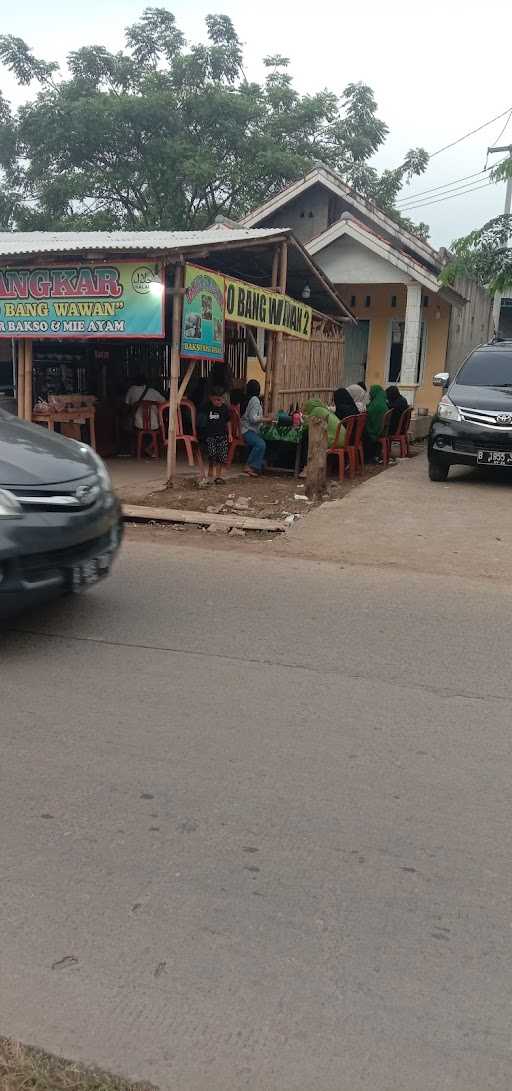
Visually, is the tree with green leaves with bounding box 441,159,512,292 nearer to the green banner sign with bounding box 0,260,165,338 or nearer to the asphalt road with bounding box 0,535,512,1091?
the green banner sign with bounding box 0,260,165,338

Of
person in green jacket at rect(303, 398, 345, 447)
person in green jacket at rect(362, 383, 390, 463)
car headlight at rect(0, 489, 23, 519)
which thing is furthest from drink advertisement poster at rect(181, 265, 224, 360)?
car headlight at rect(0, 489, 23, 519)

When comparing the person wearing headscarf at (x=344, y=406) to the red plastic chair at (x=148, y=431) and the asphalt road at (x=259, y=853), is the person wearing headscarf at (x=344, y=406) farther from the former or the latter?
the asphalt road at (x=259, y=853)

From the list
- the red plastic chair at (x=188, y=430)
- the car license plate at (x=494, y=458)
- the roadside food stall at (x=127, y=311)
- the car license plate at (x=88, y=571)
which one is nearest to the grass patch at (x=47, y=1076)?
the car license plate at (x=88, y=571)

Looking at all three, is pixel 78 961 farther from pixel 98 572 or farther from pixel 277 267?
pixel 277 267

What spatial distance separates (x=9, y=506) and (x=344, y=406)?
8.47 metres

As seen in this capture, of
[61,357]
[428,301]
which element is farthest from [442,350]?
[61,357]

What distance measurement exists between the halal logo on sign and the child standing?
1.40 m

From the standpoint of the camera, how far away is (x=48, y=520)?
187 inches

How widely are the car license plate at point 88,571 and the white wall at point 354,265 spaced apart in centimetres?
1439

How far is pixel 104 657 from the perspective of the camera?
15.9 ft

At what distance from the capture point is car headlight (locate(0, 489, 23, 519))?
15.0ft

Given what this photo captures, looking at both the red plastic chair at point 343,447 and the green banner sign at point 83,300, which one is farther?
the red plastic chair at point 343,447

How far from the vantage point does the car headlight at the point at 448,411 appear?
10859 millimetres

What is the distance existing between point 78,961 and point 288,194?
19.3m
